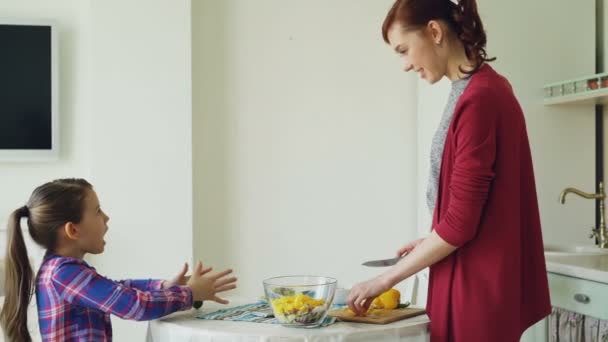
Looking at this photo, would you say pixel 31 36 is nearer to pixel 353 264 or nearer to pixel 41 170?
pixel 41 170

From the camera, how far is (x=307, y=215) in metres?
3.42

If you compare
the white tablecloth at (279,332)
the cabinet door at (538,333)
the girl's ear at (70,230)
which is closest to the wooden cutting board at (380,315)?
the white tablecloth at (279,332)

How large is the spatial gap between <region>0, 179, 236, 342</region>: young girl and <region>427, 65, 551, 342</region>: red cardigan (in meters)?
0.56

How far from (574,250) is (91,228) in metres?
1.89

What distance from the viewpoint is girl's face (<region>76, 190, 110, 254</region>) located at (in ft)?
5.70

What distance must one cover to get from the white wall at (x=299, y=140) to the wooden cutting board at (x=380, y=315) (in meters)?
1.75

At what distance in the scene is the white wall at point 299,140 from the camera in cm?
334

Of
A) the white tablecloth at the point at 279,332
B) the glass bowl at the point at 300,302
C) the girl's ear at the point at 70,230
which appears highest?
the girl's ear at the point at 70,230

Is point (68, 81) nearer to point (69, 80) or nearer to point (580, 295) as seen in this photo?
point (69, 80)

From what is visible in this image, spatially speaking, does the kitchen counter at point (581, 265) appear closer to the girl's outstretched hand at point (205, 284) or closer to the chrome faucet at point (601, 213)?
the chrome faucet at point (601, 213)

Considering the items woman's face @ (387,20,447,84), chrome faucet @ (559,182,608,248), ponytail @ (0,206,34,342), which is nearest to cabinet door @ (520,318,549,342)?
chrome faucet @ (559,182,608,248)

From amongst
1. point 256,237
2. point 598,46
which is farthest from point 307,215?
point 598,46

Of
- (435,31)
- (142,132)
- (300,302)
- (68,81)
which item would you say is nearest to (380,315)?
(300,302)

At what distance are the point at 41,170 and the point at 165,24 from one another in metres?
0.87
